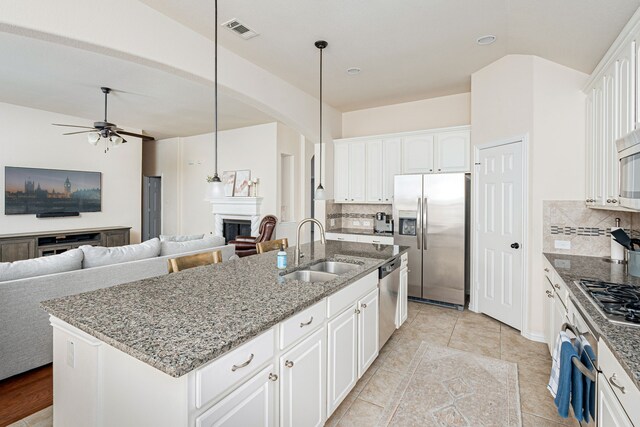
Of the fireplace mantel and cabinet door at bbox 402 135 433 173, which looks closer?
cabinet door at bbox 402 135 433 173

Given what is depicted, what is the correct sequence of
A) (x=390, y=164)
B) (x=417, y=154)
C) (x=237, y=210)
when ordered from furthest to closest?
(x=237, y=210), (x=390, y=164), (x=417, y=154)

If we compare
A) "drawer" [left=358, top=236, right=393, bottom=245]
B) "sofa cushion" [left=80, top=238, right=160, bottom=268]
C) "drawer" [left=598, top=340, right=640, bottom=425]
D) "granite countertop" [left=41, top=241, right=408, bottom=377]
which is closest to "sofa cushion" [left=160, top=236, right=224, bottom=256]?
"sofa cushion" [left=80, top=238, right=160, bottom=268]

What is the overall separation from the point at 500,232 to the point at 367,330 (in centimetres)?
215

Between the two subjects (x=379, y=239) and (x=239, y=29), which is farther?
(x=379, y=239)

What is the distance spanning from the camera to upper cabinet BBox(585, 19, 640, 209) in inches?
79.0

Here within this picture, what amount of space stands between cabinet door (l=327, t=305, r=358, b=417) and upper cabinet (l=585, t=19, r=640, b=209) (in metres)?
2.07

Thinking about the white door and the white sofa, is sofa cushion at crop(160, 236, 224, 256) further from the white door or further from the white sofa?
the white door

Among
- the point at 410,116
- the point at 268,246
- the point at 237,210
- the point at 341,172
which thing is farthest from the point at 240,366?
the point at 237,210

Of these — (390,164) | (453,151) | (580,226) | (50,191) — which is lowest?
(580,226)

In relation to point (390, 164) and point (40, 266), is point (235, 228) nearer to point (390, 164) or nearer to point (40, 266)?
point (390, 164)

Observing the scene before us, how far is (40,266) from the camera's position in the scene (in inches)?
104

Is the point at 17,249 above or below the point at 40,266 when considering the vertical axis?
below

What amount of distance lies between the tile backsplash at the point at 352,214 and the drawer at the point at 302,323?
3471 mm

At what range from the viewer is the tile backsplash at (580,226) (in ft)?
9.48
